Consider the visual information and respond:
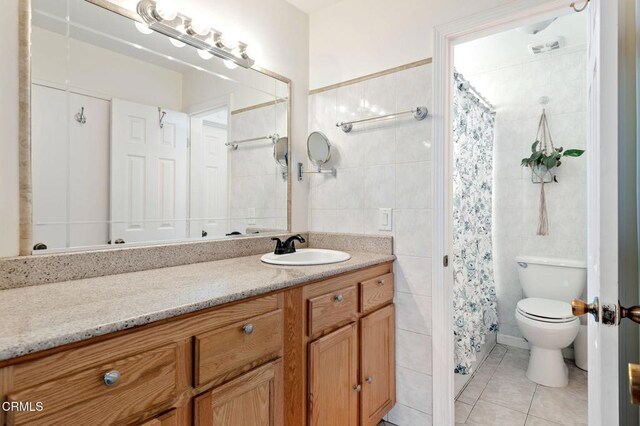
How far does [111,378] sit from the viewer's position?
0.72m

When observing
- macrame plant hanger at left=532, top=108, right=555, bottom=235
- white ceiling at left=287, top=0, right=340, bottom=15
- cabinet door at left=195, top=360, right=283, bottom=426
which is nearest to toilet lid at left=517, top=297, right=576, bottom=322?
macrame plant hanger at left=532, top=108, right=555, bottom=235

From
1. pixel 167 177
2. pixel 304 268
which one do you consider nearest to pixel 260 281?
pixel 304 268

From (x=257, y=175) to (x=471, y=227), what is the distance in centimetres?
151

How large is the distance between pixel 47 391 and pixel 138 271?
73cm

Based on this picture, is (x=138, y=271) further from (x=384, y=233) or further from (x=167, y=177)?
(x=384, y=233)

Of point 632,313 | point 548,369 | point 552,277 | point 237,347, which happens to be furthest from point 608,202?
point 552,277

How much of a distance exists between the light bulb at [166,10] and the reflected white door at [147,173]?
38 cm

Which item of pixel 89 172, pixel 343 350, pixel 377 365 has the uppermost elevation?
pixel 89 172

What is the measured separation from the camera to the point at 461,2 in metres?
1.62

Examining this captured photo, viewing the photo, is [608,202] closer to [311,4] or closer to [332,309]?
[332,309]

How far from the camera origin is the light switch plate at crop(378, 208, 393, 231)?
6.00 feet

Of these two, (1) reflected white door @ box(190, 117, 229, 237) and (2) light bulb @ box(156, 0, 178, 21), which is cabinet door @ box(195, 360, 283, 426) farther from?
(2) light bulb @ box(156, 0, 178, 21)

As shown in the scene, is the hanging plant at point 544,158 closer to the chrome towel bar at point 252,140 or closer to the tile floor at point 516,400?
the tile floor at point 516,400

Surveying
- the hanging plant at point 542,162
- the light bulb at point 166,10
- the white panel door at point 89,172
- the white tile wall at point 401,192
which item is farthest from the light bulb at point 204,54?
the hanging plant at point 542,162
